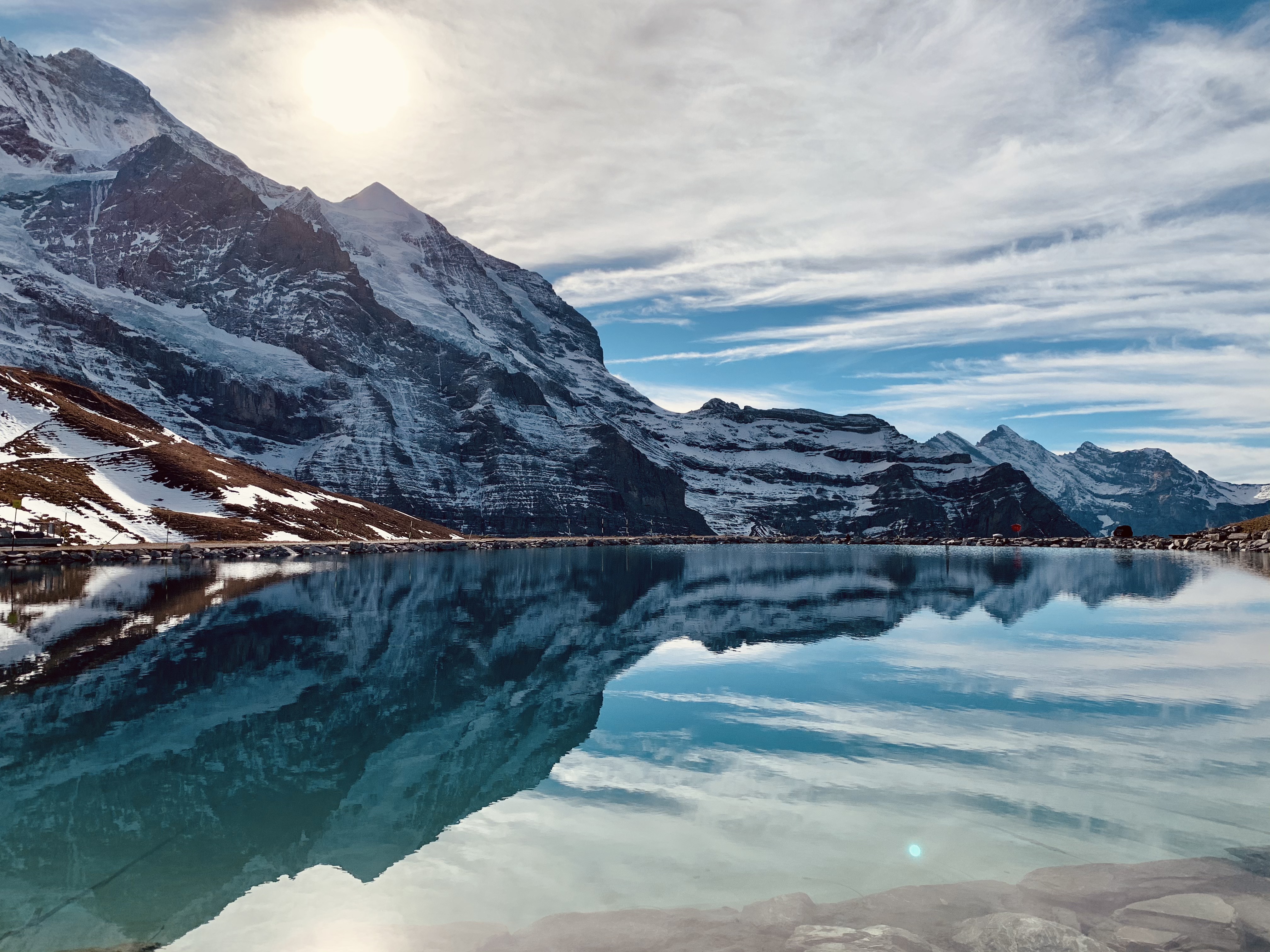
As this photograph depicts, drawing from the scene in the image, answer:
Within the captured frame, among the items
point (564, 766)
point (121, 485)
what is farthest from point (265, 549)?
point (564, 766)

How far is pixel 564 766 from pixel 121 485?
155m

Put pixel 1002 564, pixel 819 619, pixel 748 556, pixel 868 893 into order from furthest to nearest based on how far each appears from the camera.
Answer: pixel 748 556, pixel 1002 564, pixel 819 619, pixel 868 893

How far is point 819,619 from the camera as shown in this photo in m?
56.7

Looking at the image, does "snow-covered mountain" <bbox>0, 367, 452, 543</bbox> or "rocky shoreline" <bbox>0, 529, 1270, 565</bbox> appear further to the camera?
"snow-covered mountain" <bbox>0, 367, 452, 543</bbox>

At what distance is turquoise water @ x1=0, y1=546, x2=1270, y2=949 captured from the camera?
570 inches

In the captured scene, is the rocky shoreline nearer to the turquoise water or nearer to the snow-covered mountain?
the snow-covered mountain

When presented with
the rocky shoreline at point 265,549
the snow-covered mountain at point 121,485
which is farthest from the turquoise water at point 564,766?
the snow-covered mountain at point 121,485

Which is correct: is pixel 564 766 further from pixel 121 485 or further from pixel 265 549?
pixel 121 485

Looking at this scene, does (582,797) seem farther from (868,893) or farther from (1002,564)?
(1002,564)

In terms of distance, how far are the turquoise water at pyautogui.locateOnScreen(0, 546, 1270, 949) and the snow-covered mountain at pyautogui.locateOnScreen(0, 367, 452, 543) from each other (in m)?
91.8

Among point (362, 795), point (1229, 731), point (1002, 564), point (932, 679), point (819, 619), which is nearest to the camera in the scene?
point (362, 795)

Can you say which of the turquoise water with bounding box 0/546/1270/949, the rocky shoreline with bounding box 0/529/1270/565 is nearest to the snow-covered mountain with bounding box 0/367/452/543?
the rocky shoreline with bounding box 0/529/1270/565

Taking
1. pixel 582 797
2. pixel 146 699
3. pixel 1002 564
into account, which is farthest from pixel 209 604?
pixel 1002 564

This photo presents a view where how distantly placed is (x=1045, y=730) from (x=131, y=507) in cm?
15099
